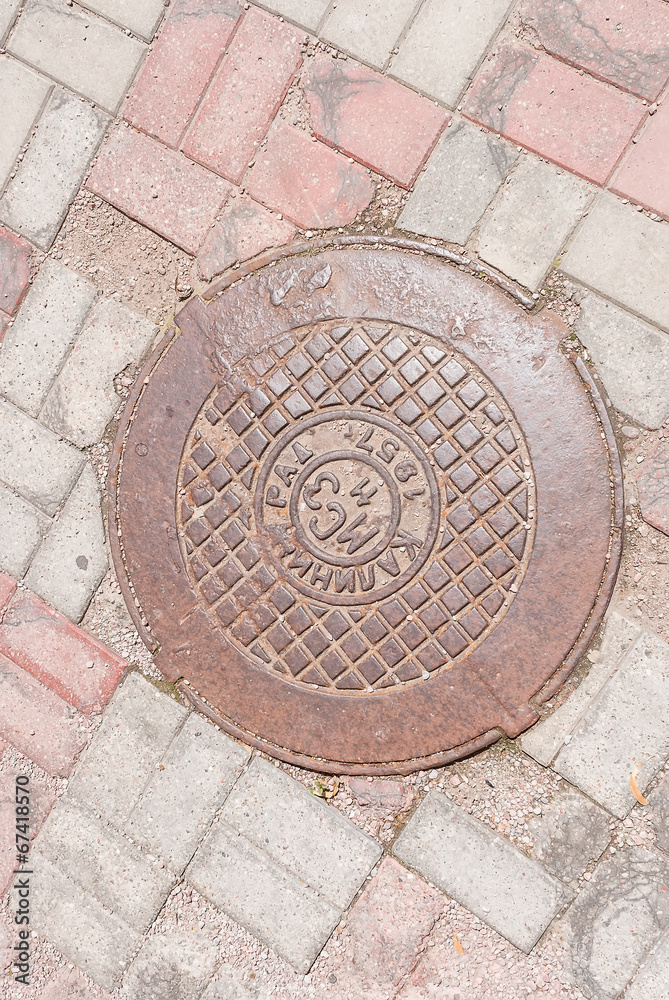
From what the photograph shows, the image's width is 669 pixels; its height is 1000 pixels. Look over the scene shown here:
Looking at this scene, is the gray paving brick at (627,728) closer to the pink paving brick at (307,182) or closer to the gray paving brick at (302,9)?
the pink paving brick at (307,182)

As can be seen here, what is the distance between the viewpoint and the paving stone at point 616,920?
2.08m

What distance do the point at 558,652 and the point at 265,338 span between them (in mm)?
1437

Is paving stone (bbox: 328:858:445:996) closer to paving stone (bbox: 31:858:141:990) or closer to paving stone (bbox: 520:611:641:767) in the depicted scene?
paving stone (bbox: 520:611:641:767)

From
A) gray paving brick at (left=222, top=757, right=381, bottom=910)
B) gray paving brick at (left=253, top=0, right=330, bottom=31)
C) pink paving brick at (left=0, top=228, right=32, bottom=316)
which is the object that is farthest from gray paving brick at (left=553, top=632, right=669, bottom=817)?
pink paving brick at (left=0, top=228, right=32, bottom=316)

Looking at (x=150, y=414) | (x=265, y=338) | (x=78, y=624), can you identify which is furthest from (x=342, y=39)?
(x=78, y=624)

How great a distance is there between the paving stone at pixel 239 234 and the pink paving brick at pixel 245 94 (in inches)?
4.4

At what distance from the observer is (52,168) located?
2352 mm

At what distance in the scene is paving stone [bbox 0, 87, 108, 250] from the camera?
233cm

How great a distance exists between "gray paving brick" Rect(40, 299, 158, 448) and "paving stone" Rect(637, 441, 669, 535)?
70.1 inches

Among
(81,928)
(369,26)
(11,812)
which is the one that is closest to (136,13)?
(369,26)

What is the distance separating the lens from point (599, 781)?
6.91 ft

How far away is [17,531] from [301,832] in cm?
152

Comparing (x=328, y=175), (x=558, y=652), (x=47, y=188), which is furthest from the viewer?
(x=47, y=188)

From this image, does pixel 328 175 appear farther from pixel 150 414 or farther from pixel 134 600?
pixel 134 600
